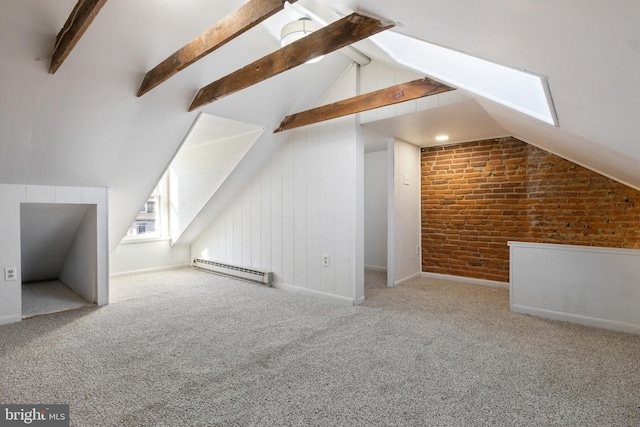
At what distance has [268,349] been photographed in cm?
246

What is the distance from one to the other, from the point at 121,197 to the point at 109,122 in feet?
4.33

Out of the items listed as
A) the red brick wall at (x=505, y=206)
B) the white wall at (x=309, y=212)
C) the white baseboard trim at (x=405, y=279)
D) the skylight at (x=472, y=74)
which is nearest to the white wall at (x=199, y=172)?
the white wall at (x=309, y=212)

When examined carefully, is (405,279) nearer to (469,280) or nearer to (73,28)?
(469,280)

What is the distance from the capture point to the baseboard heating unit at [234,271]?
444 centimetres

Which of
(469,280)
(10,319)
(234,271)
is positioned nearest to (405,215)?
(469,280)

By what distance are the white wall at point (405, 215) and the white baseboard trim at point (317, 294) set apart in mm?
1014

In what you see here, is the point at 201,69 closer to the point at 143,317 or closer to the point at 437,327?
the point at 143,317

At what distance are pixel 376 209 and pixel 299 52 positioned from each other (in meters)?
3.78

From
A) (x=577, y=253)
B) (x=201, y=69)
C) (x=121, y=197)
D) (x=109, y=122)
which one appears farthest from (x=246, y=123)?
(x=577, y=253)

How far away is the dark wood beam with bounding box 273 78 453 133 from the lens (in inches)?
104

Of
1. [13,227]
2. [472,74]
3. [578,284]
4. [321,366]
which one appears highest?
[472,74]

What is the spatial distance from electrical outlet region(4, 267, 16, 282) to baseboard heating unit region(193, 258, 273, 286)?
2.47 metres

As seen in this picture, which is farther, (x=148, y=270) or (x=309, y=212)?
(x=148, y=270)

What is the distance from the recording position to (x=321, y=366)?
220 centimetres
